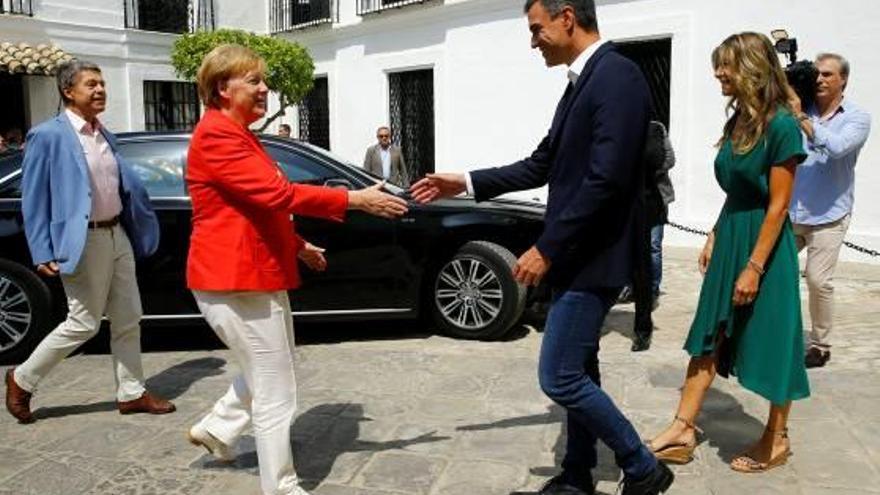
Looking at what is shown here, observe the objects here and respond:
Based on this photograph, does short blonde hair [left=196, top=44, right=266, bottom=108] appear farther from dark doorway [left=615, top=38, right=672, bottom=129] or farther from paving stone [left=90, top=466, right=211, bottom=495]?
dark doorway [left=615, top=38, right=672, bottom=129]

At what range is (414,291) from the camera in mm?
5918

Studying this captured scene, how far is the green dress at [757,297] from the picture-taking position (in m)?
3.36

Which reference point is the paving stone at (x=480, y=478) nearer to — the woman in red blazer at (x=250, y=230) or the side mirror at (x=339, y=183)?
the woman in red blazer at (x=250, y=230)

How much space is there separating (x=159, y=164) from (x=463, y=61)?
8.82 meters

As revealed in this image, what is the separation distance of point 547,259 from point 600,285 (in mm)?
239

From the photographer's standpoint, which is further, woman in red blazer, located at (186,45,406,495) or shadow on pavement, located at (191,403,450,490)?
shadow on pavement, located at (191,403,450,490)

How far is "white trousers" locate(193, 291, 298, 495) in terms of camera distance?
9.99ft

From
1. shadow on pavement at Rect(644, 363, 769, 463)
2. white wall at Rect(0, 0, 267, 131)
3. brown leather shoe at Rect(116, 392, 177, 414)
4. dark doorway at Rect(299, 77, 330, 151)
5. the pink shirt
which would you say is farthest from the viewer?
dark doorway at Rect(299, 77, 330, 151)

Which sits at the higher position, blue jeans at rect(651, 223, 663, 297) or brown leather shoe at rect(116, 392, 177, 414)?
blue jeans at rect(651, 223, 663, 297)

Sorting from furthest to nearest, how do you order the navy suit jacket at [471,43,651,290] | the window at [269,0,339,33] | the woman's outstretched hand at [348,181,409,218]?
1. the window at [269,0,339,33]
2. the woman's outstretched hand at [348,181,409,218]
3. the navy suit jacket at [471,43,651,290]

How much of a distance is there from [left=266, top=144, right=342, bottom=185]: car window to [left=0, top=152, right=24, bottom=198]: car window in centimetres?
173

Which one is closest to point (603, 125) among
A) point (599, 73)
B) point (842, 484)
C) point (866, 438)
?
point (599, 73)

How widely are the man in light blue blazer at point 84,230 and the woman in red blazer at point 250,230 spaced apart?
1.34 m

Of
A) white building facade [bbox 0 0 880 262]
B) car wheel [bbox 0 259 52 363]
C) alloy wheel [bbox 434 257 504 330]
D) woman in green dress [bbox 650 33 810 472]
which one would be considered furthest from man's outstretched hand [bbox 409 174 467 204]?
white building facade [bbox 0 0 880 262]
